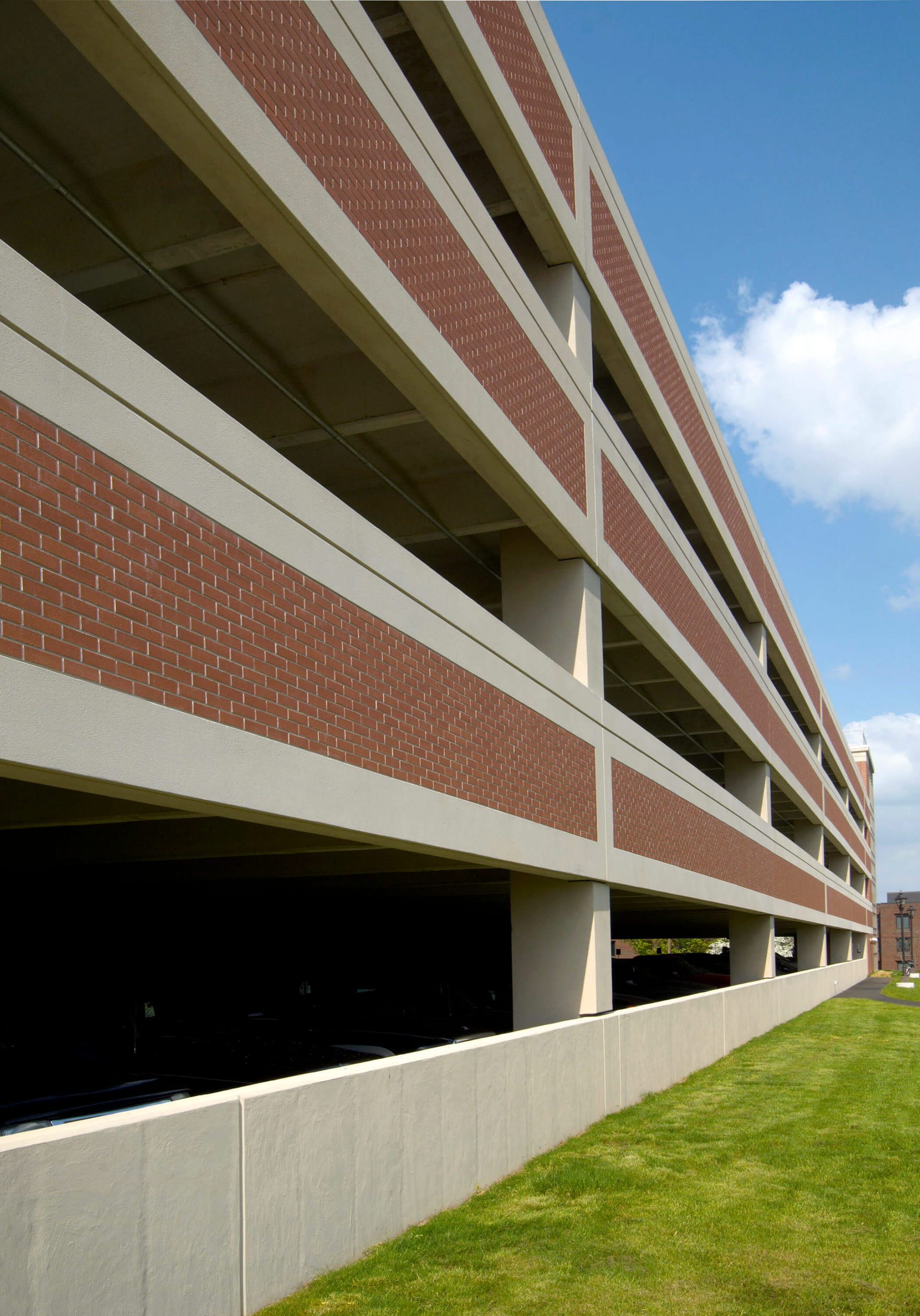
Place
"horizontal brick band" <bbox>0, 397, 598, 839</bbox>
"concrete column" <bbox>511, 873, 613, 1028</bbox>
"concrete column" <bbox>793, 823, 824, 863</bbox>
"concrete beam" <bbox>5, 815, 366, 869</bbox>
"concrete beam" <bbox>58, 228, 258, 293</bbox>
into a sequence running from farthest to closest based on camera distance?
"concrete column" <bbox>793, 823, 824, 863</bbox>, "concrete column" <bbox>511, 873, 613, 1028</bbox>, "concrete beam" <bbox>5, 815, 366, 869</bbox>, "concrete beam" <bbox>58, 228, 258, 293</bbox>, "horizontal brick band" <bbox>0, 397, 598, 839</bbox>

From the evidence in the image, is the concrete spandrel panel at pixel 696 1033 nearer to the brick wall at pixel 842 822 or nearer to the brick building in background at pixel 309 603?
the brick building in background at pixel 309 603

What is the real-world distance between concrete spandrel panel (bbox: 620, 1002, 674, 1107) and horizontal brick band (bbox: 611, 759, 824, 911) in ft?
6.58

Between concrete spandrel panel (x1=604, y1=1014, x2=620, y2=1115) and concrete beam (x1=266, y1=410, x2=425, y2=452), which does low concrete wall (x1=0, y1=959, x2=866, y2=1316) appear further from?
concrete beam (x1=266, y1=410, x2=425, y2=452)

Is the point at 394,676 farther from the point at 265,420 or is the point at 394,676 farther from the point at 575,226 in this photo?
the point at 575,226

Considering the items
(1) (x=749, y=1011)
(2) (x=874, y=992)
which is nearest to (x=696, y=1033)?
(1) (x=749, y=1011)

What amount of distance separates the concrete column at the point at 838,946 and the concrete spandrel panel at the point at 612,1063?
138ft

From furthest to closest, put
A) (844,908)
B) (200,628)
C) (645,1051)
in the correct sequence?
(844,908) → (645,1051) → (200,628)

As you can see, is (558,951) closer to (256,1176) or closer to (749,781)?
(256,1176)

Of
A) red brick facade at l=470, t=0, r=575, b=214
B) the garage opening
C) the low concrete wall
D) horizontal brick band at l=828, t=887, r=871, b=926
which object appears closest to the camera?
the low concrete wall

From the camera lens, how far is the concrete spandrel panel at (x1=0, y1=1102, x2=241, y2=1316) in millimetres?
4250

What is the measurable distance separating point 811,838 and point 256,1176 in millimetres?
38785

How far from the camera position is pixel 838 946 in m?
51.9

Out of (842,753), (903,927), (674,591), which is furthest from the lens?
(903,927)

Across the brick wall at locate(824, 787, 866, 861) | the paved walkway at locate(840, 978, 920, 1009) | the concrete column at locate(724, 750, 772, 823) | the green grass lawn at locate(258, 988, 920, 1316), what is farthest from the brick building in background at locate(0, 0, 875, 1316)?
the brick wall at locate(824, 787, 866, 861)
